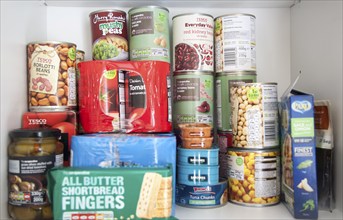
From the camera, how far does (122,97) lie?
89cm

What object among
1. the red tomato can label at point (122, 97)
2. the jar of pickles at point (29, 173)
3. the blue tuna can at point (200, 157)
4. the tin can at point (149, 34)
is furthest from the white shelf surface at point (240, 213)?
the tin can at point (149, 34)

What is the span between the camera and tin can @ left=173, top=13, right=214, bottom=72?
102 centimetres

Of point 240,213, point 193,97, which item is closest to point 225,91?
point 193,97

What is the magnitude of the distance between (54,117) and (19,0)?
0.34m

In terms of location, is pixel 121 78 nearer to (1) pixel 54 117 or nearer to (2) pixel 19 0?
(1) pixel 54 117

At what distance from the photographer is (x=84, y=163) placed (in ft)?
2.60

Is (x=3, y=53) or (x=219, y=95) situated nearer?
(x=3, y=53)

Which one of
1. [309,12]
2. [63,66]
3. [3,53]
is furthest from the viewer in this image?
[309,12]

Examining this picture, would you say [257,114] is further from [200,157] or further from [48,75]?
[48,75]

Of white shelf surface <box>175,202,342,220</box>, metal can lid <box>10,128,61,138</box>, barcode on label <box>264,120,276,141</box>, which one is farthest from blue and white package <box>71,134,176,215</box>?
barcode on label <box>264,120,276,141</box>

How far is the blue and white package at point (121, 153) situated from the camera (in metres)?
0.79

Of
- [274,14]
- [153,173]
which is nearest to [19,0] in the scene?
[153,173]

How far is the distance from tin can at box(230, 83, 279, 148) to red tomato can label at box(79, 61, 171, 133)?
22 cm

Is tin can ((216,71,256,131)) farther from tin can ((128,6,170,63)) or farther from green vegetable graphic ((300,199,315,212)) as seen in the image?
green vegetable graphic ((300,199,315,212))
